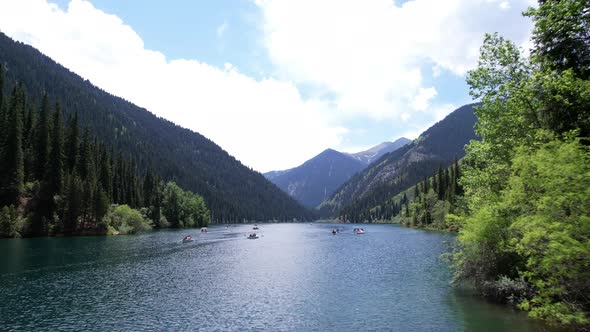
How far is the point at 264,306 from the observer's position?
35562 mm

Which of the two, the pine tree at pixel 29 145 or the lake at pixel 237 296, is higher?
the pine tree at pixel 29 145

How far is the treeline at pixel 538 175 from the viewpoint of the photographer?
21.3 m

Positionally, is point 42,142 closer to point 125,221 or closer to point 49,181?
point 49,181

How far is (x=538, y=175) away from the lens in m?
25.3

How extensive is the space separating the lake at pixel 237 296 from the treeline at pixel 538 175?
13.0ft

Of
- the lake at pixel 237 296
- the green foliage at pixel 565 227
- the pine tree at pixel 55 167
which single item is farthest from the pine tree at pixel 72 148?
the green foliage at pixel 565 227

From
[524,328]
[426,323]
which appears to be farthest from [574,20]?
[426,323]

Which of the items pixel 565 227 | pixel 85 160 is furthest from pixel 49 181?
pixel 565 227

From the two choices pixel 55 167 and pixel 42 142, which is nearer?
pixel 55 167

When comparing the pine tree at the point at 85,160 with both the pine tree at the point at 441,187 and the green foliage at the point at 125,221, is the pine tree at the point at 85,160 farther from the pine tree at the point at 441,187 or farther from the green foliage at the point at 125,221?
the pine tree at the point at 441,187

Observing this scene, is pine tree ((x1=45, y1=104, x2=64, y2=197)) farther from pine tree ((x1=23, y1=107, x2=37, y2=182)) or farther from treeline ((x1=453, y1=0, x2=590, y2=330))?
treeline ((x1=453, y1=0, x2=590, y2=330))

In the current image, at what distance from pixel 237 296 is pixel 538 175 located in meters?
29.6

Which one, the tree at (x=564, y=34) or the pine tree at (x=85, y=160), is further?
the pine tree at (x=85, y=160)

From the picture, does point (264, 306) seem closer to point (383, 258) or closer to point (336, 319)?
point (336, 319)
